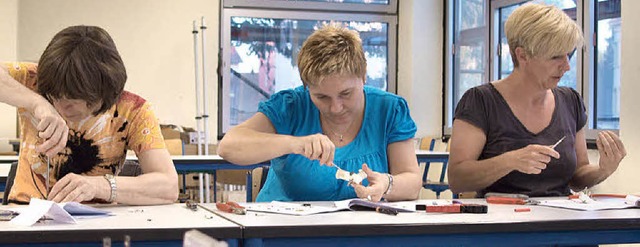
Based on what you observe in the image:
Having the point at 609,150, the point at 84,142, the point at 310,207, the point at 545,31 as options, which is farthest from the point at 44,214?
the point at 609,150

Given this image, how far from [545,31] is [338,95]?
72 cm

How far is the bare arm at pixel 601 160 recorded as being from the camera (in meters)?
2.65

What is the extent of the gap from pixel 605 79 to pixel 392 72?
3009mm

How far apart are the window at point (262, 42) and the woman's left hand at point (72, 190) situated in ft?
19.6

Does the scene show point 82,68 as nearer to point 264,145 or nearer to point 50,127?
point 50,127

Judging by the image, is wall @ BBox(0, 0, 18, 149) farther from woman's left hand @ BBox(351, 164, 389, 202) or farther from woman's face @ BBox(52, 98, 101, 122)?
woman's left hand @ BBox(351, 164, 389, 202)

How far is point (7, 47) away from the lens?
284 inches

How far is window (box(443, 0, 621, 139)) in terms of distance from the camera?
18.9 feet

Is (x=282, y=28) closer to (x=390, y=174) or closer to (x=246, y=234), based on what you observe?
(x=390, y=174)

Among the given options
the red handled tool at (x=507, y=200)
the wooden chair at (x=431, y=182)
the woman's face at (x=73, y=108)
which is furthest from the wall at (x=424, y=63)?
the woman's face at (x=73, y=108)

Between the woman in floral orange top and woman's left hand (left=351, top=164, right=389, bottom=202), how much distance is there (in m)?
0.51

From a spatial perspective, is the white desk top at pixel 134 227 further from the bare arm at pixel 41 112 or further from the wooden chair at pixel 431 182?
the wooden chair at pixel 431 182

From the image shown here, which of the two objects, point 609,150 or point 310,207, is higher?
point 609,150

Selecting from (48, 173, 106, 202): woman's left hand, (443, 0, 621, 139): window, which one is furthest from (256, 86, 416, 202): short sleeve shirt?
(443, 0, 621, 139): window
